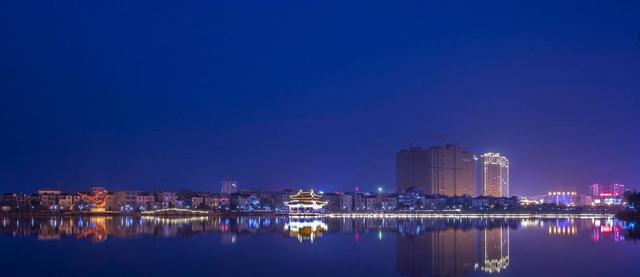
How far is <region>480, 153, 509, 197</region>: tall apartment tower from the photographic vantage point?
419 ft

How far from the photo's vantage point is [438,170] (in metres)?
112

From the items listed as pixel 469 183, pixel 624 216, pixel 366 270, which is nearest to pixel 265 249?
pixel 366 270

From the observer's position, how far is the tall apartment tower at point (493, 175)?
12781 centimetres

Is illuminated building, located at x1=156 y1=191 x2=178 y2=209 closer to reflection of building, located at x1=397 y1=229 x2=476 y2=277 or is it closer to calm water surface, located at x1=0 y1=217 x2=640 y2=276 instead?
calm water surface, located at x1=0 y1=217 x2=640 y2=276

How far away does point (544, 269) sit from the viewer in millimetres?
16781

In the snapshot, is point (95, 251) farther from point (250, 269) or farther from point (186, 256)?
point (250, 269)

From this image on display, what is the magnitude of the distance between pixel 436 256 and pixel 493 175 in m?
113

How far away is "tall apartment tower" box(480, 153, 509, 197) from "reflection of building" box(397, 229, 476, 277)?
10328cm

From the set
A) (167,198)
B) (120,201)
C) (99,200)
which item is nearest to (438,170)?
(167,198)

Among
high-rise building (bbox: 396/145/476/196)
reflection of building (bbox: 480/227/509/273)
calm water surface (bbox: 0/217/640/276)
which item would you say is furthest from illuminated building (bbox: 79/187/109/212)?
high-rise building (bbox: 396/145/476/196)

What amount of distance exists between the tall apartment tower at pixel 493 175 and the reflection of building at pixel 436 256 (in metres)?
103

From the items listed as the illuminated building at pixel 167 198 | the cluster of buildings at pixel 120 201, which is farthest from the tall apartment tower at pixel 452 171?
the illuminated building at pixel 167 198

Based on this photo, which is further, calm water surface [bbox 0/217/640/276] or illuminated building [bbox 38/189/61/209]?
illuminated building [bbox 38/189/61/209]

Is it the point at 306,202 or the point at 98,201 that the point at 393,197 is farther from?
the point at 98,201
